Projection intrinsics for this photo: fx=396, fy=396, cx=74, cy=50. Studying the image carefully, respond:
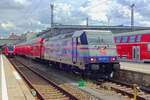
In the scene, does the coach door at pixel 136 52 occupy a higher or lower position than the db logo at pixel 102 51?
lower

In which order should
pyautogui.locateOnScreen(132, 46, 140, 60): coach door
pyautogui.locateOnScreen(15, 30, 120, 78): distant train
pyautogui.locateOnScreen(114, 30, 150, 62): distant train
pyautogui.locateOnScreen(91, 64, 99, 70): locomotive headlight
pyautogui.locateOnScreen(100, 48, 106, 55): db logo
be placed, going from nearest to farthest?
pyautogui.locateOnScreen(91, 64, 99, 70): locomotive headlight
pyautogui.locateOnScreen(15, 30, 120, 78): distant train
pyautogui.locateOnScreen(100, 48, 106, 55): db logo
pyautogui.locateOnScreen(114, 30, 150, 62): distant train
pyautogui.locateOnScreen(132, 46, 140, 60): coach door

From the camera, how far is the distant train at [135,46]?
37750 millimetres

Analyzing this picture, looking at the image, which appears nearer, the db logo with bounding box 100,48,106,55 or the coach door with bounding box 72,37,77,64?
the db logo with bounding box 100,48,106,55

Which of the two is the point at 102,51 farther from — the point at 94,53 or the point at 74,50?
the point at 74,50

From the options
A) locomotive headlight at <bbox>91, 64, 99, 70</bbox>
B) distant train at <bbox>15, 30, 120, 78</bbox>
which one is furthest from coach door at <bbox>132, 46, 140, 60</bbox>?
locomotive headlight at <bbox>91, 64, 99, 70</bbox>

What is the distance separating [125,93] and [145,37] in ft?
72.9

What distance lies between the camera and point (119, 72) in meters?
23.5

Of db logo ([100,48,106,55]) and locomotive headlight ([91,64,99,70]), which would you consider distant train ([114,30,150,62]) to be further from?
locomotive headlight ([91,64,99,70])

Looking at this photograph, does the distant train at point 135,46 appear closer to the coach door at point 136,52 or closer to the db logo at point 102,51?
the coach door at point 136,52

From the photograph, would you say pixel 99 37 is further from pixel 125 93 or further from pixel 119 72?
pixel 125 93

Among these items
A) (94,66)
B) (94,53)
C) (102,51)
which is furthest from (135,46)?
(94,66)

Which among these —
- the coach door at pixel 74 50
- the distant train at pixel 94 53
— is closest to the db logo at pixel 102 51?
the distant train at pixel 94 53

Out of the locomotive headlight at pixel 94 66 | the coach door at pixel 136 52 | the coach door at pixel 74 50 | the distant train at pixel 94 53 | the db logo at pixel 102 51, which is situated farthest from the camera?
the coach door at pixel 136 52

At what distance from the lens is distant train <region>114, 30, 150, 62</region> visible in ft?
124
